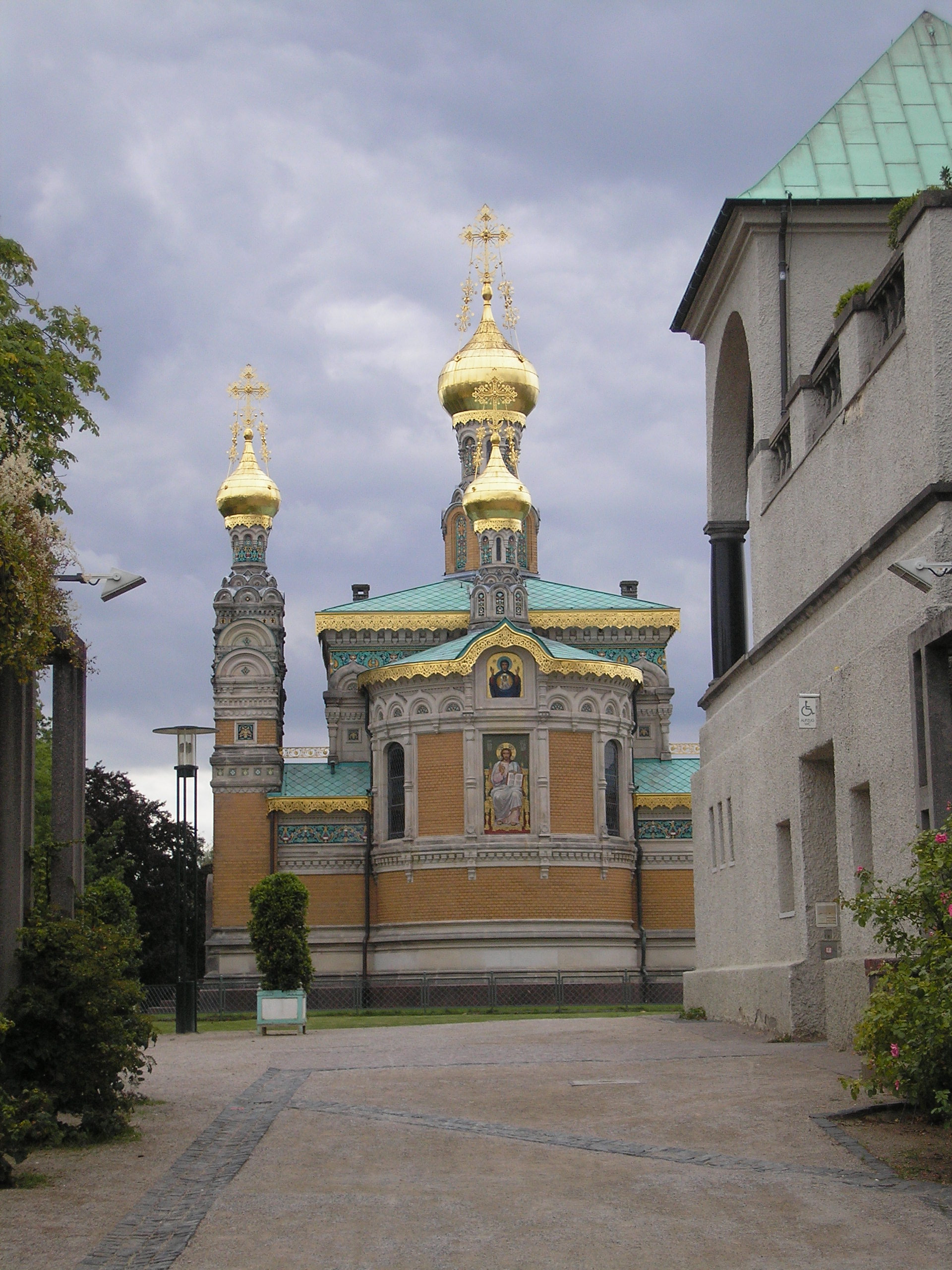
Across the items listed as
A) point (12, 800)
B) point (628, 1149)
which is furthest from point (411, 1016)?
point (628, 1149)

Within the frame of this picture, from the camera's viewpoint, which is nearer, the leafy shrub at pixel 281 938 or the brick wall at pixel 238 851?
the leafy shrub at pixel 281 938

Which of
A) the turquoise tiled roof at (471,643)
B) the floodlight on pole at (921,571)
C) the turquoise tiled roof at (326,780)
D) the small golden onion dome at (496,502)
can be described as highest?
the small golden onion dome at (496,502)

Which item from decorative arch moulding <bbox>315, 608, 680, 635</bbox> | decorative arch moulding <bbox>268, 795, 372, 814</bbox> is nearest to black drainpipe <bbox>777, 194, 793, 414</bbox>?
decorative arch moulding <bbox>268, 795, 372, 814</bbox>

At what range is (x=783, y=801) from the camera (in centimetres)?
1689

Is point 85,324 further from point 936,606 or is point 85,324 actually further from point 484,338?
point 484,338

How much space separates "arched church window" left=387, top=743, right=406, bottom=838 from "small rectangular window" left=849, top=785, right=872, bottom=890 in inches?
1176

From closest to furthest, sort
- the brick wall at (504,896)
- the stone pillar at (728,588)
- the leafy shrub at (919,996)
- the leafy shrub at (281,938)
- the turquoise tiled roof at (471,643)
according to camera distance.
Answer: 1. the leafy shrub at (919,996)
2. the stone pillar at (728,588)
3. the leafy shrub at (281,938)
4. the brick wall at (504,896)
5. the turquoise tiled roof at (471,643)

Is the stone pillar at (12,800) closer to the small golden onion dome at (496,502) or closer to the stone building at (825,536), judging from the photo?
the stone building at (825,536)

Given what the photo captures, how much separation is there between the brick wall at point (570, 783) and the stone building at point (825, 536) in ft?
62.3

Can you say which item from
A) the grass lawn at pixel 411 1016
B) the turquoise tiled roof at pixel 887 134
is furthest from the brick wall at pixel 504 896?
the turquoise tiled roof at pixel 887 134

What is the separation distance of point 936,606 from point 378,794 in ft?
108

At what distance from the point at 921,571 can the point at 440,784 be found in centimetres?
3240

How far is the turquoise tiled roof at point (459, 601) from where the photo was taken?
49.1m

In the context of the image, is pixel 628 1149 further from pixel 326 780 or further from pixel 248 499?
pixel 248 499
